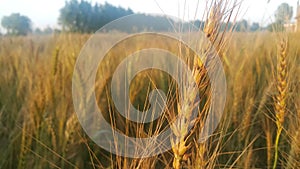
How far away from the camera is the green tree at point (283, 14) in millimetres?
884

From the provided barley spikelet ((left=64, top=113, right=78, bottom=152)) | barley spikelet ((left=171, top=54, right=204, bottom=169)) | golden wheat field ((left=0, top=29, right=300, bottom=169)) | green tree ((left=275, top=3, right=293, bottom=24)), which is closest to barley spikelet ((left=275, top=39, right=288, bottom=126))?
golden wheat field ((left=0, top=29, right=300, bottom=169))

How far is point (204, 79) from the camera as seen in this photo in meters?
0.44

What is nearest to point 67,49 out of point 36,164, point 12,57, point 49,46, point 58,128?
point 49,46

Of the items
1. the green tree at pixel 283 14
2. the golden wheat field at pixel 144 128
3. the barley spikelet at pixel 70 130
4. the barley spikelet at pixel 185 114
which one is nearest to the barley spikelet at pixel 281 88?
the golden wheat field at pixel 144 128

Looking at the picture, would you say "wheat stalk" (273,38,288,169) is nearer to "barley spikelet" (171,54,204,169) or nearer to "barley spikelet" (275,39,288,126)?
"barley spikelet" (275,39,288,126)

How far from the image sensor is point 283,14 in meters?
0.90

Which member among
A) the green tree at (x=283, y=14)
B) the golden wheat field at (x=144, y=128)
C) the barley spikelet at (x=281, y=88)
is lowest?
the golden wheat field at (x=144, y=128)

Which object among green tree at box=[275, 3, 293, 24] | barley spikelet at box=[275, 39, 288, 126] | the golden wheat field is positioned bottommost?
the golden wheat field

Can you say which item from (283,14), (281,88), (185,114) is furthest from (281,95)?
(185,114)

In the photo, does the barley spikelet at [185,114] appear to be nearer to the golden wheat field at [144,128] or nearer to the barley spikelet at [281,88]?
the golden wheat field at [144,128]

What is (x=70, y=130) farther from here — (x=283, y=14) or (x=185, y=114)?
(x=283, y=14)

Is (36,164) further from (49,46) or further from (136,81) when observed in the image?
(49,46)

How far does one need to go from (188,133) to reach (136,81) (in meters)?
1.09

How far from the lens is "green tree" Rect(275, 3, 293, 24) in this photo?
34.8 inches
